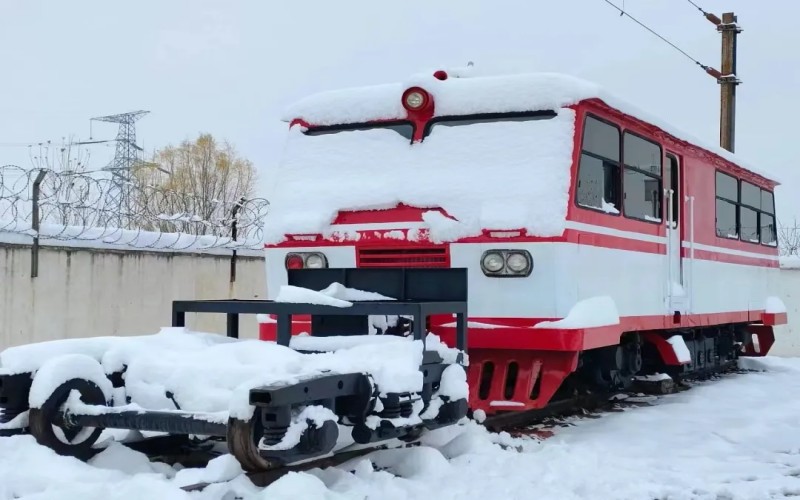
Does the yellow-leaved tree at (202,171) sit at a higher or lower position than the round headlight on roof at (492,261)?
higher

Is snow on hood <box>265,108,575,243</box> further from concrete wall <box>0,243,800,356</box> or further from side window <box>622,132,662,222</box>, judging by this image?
concrete wall <box>0,243,800,356</box>

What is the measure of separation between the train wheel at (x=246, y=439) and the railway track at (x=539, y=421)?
0.16 meters

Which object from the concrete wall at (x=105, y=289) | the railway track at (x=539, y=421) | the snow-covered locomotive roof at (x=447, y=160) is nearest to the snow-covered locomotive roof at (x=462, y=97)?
the snow-covered locomotive roof at (x=447, y=160)

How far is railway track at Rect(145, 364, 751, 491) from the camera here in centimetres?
539

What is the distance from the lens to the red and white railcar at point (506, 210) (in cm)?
716

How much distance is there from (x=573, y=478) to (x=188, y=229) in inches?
368

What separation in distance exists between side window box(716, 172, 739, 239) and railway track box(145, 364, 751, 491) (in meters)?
1.82

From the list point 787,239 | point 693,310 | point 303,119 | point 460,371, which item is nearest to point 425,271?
point 460,371

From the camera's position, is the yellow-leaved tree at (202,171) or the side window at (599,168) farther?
the yellow-leaved tree at (202,171)

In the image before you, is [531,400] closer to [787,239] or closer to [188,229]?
[188,229]

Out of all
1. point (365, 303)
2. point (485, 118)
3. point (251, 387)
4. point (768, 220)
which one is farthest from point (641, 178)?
point (768, 220)

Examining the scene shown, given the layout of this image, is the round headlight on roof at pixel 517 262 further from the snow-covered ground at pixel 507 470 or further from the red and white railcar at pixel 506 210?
the snow-covered ground at pixel 507 470

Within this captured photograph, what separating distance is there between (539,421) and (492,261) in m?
1.69

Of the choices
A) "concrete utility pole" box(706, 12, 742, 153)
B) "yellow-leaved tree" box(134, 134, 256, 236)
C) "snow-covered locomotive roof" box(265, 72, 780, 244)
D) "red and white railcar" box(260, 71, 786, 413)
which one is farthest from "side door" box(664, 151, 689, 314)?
"yellow-leaved tree" box(134, 134, 256, 236)
